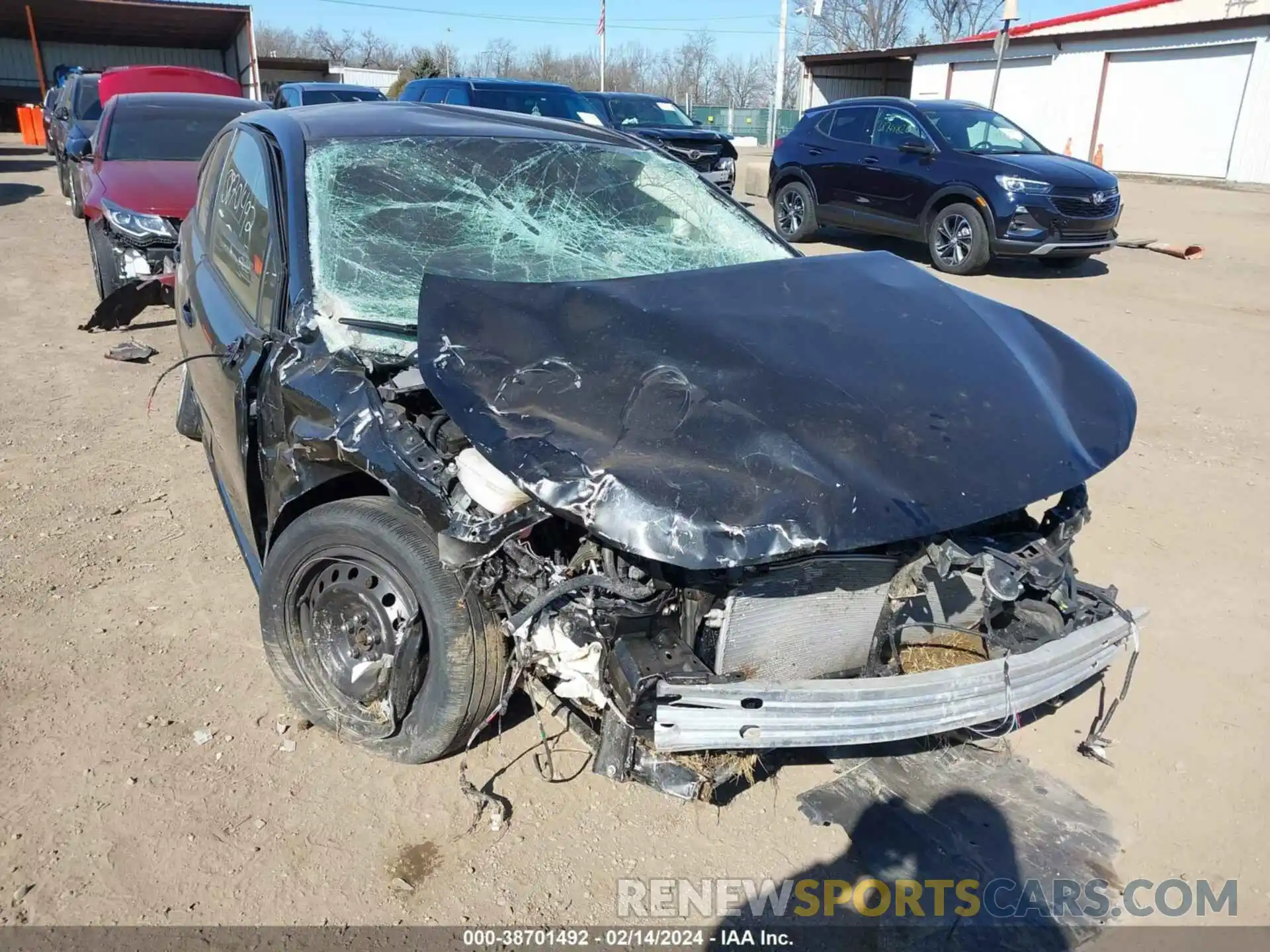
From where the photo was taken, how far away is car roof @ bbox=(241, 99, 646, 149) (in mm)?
3451

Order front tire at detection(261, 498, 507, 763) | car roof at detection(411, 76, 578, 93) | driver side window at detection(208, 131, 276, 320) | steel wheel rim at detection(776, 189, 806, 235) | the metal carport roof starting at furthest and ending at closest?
the metal carport roof → car roof at detection(411, 76, 578, 93) → steel wheel rim at detection(776, 189, 806, 235) → driver side window at detection(208, 131, 276, 320) → front tire at detection(261, 498, 507, 763)

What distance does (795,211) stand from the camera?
12328 mm

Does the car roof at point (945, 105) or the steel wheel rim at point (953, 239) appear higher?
the car roof at point (945, 105)

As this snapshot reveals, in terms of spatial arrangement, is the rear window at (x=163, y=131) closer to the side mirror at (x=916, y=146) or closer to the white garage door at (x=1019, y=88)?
the side mirror at (x=916, y=146)

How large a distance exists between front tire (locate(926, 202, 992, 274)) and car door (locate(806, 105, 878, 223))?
51.0 inches

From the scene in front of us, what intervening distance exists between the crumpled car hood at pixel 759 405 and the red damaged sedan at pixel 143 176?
173 inches

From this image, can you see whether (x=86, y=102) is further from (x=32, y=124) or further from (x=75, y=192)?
(x=32, y=124)

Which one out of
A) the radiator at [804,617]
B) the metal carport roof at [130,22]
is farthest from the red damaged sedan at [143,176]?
the metal carport roof at [130,22]

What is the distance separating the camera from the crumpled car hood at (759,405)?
2.13m

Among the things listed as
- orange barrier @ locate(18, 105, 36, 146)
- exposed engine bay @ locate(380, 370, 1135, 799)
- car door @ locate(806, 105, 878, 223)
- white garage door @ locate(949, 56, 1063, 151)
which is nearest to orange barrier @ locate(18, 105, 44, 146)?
orange barrier @ locate(18, 105, 36, 146)

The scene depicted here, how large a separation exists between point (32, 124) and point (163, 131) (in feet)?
60.7

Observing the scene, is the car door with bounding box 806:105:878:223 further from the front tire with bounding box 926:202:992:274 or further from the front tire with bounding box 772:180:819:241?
the front tire with bounding box 926:202:992:274

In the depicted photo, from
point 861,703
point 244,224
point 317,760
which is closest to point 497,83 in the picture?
point 244,224

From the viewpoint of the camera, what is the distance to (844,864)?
2557 millimetres
